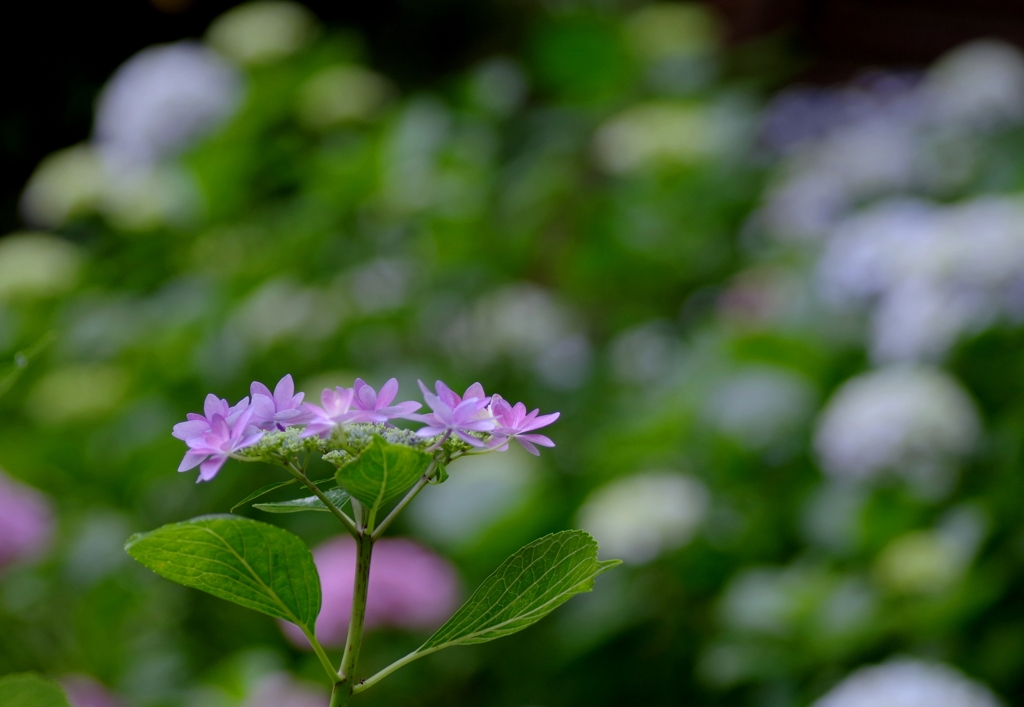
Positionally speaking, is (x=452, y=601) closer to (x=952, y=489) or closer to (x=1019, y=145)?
(x=952, y=489)

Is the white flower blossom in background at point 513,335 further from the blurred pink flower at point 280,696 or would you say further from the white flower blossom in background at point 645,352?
the blurred pink flower at point 280,696

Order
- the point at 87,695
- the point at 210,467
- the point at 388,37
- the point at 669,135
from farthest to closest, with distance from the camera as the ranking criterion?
the point at 388,37, the point at 669,135, the point at 87,695, the point at 210,467

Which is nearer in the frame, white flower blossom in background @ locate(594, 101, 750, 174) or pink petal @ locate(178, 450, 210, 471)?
pink petal @ locate(178, 450, 210, 471)

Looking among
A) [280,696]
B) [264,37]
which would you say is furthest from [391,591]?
[264,37]

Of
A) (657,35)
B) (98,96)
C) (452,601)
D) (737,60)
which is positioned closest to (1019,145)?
(657,35)

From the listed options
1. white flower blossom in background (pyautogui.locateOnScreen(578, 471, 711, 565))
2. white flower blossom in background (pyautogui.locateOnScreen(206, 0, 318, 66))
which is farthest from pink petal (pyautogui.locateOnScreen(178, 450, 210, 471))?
white flower blossom in background (pyautogui.locateOnScreen(206, 0, 318, 66))

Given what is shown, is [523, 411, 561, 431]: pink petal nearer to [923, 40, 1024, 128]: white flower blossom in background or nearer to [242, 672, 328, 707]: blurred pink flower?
[242, 672, 328, 707]: blurred pink flower

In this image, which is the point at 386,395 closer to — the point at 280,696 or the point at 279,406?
the point at 279,406

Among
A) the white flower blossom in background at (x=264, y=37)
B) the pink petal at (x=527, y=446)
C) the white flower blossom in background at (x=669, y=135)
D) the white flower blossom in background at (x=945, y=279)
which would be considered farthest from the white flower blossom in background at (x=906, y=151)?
the pink petal at (x=527, y=446)
